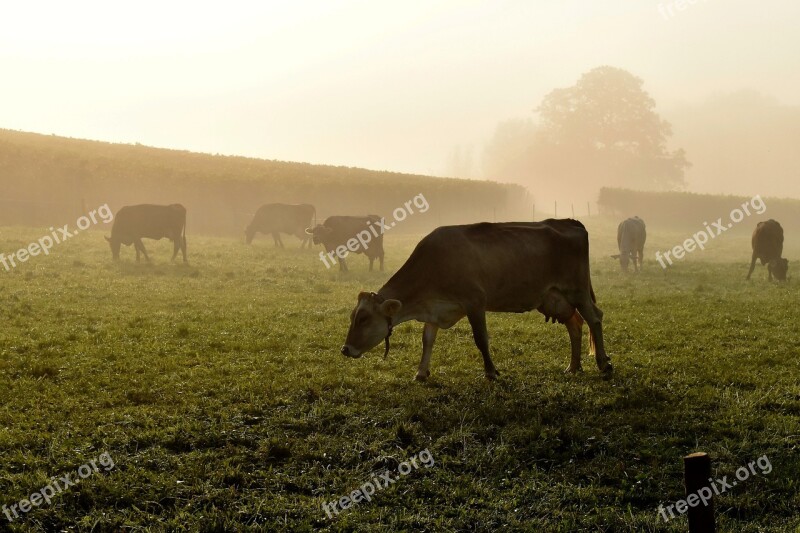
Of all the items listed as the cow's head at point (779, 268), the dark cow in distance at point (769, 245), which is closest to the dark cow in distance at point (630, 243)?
the dark cow in distance at point (769, 245)

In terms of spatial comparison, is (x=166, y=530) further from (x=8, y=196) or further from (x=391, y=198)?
(x=391, y=198)

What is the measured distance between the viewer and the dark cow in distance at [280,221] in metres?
32.6

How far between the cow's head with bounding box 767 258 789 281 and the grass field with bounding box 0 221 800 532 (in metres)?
9.06

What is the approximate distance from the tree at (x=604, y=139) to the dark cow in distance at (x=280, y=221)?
55.3 meters

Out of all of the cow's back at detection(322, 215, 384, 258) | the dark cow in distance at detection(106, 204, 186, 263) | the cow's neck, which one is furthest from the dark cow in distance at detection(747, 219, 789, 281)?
the dark cow in distance at detection(106, 204, 186, 263)

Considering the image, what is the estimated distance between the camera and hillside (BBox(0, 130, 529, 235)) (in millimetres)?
36625

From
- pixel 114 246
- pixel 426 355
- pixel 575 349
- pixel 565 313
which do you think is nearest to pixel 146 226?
pixel 114 246

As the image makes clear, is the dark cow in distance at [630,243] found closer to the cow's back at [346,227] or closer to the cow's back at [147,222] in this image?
the cow's back at [346,227]

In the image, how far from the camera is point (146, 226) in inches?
984

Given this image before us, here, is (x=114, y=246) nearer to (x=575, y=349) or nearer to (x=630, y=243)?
(x=630, y=243)

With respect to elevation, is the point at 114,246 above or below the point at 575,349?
below

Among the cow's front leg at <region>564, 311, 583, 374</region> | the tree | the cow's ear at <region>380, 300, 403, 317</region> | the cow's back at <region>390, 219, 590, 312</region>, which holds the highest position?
the tree

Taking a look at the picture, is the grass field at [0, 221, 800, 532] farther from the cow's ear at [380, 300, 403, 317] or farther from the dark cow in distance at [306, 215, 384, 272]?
the dark cow in distance at [306, 215, 384, 272]

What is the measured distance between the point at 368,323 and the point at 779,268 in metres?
18.4
